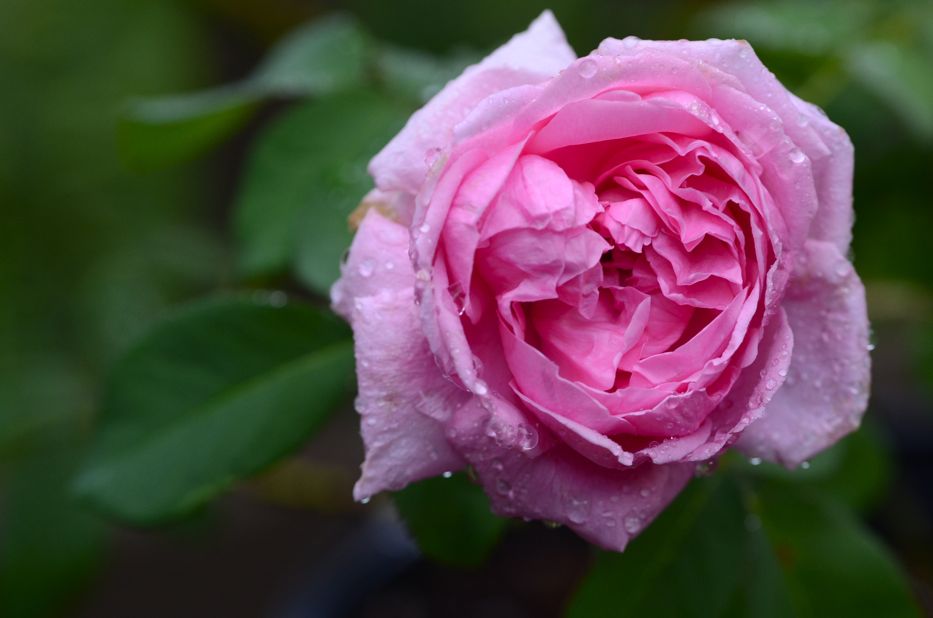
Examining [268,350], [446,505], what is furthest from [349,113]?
[446,505]

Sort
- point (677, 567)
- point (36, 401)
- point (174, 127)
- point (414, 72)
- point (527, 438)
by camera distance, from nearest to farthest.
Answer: point (527, 438) < point (677, 567) < point (174, 127) < point (414, 72) < point (36, 401)

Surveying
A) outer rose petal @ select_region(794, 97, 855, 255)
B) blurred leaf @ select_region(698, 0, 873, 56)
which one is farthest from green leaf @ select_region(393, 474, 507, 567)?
blurred leaf @ select_region(698, 0, 873, 56)

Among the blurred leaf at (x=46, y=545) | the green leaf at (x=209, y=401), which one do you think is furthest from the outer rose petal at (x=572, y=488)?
the blurred leaf at (x=46, y=545)

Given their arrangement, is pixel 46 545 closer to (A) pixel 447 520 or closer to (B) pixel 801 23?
(A) pixel 447 520

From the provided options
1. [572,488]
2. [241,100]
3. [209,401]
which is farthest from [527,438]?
[241,100]

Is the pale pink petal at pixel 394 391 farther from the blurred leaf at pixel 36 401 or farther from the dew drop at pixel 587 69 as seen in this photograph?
the blurred leaf at pixel 36 401

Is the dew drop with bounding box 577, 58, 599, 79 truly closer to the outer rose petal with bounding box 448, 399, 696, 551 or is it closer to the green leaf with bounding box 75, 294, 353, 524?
the outer rose petal with bounding box 448, 399, 696, 551
